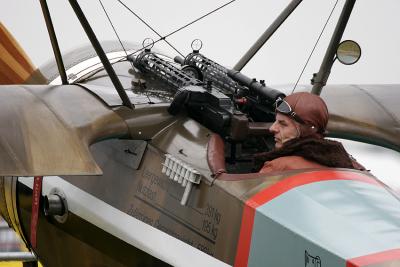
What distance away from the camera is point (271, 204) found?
4.20 m

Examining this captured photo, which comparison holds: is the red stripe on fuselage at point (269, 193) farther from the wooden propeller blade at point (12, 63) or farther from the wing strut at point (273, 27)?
the wooden propeller blade at point (12, 63)

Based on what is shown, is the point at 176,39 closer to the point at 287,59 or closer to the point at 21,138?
the point at 287,59

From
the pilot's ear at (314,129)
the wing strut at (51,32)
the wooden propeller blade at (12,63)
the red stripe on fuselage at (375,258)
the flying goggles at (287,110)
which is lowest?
the red stripe on fuselage at (375,258)

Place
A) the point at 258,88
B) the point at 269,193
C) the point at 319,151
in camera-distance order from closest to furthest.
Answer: the point at 269,193 < the point at 319,151 < the point at 258,88

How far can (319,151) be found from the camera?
4402 millimetres

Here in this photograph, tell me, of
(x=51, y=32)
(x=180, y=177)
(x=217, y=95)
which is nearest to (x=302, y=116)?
(x=180, y=177)

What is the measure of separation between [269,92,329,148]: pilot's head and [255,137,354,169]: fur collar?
2.5 inches

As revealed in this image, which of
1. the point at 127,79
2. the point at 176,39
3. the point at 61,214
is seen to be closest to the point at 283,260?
the point at 61,214

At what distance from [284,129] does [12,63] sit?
4124 millimetres

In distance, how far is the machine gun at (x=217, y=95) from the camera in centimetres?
522

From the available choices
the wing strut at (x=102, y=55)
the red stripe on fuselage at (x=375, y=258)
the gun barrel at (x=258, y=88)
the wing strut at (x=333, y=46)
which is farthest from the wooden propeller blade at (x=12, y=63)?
the red stripe on fuselage at (x=375, y=258)

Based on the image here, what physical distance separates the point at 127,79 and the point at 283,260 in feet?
9.68

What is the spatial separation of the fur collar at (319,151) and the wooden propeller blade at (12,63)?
3913 mm

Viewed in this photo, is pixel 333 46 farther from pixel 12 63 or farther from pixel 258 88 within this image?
pixel 12 63
